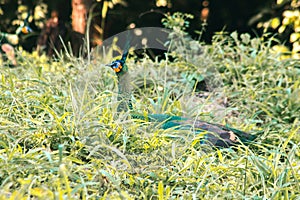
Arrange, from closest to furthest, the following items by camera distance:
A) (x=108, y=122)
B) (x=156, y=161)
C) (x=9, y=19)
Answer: (x=156, y=161) → (x=108, y=122) → (x=9, y=19)

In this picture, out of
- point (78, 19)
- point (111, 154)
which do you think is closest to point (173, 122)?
point (111, 154)

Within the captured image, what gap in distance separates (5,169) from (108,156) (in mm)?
522

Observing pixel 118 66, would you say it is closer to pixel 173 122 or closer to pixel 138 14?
pixel 173 122

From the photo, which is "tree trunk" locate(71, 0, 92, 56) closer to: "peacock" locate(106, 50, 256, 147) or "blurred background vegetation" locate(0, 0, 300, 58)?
"blurred background vegetation" locate(0, 0, 300, 58)

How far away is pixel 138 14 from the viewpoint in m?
6.81

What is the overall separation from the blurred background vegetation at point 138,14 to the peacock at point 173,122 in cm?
253

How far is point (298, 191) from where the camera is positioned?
7.88ft

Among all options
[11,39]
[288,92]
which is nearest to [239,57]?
[288,92]

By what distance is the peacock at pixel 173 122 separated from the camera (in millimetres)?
2996

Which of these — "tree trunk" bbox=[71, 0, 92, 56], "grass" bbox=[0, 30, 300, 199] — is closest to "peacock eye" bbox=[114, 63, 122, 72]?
"grass" bbox=[0, 30, 300, 199]

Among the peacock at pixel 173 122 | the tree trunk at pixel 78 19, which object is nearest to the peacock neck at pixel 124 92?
the peacock at pixel 173 122

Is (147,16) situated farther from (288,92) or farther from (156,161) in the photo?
(156,161)

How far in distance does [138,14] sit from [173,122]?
396 centimetres

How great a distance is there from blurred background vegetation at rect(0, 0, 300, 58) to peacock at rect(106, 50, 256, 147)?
253 centimetres
